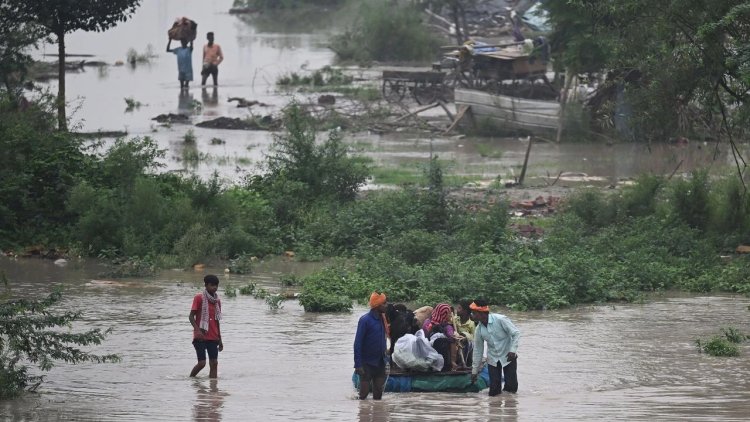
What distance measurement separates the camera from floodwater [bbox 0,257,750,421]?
11.0 meters

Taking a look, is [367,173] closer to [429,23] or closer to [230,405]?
[230,405]

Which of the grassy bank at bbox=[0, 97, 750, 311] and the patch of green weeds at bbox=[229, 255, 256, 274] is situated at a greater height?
the grassy bank at bbox=[0, 97, 750, 311]

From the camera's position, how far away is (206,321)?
40.0 feet

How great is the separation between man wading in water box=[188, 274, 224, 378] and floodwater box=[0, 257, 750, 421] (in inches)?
11.9

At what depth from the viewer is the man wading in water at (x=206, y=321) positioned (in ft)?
39.9

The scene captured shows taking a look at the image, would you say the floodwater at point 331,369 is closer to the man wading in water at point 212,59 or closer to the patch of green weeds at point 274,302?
the patch of green weeds at point 274,302

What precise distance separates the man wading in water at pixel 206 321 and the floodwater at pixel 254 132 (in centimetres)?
901

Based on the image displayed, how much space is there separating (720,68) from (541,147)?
13795 millimetres

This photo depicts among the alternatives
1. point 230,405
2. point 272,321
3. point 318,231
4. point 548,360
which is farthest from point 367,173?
point 230,405

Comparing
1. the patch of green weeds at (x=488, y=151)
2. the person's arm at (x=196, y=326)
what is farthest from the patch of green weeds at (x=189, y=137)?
the person's arm at (x=196, y=326)

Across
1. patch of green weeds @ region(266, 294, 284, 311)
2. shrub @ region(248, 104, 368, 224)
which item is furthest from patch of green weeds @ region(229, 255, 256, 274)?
shrub @ region(248, 104, 368, 224)

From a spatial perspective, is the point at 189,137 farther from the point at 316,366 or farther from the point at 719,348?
the point at 719,348

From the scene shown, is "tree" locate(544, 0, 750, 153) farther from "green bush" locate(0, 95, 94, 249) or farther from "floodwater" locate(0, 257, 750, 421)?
"green bush" locate(0, 95, 94, 249)

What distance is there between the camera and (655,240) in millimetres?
19078
